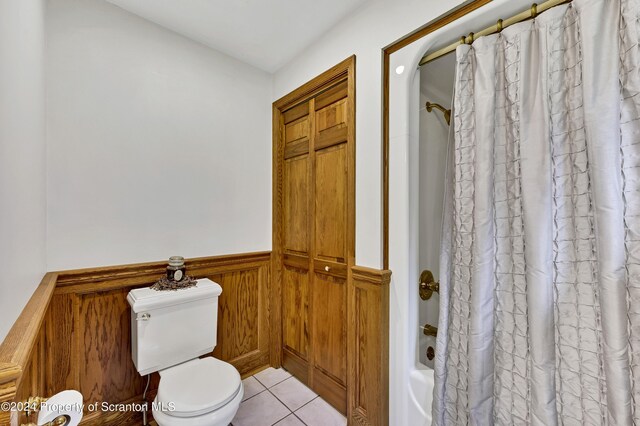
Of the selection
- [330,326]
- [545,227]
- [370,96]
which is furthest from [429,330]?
[370,96]

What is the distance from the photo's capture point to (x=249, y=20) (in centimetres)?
171

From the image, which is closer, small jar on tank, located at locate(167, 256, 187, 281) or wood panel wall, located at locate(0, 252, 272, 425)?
wood panel wall, located at locate(0, 252, 272, 425)

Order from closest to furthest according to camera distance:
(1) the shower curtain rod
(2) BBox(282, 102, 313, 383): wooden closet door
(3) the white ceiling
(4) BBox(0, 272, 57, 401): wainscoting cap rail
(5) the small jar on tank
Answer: (4) BBox(0, 272, 57, 401): wainscoting cap rail → (1) the shower curtain rod → (3) the white ceiling → (5) the small jar on tank → (2) BBox(282, 102, 313, 383): wooden closet door

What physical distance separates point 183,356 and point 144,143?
4.32 ft

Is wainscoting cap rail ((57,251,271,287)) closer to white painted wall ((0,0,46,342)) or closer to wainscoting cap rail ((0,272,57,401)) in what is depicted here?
white painted wall ((0,0,46,342))

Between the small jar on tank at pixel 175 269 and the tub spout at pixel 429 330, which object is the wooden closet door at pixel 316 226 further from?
the small jar on tank at pixel 175 269

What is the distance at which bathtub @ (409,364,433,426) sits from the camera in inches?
53.1

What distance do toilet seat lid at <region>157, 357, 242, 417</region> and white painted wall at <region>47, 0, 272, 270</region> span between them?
708 mm

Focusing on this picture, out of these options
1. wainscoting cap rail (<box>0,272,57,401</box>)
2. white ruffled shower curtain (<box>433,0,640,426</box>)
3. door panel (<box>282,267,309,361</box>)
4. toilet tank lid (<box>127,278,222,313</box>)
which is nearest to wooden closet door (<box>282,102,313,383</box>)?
door panel (<box>282,267,309,361</box>)

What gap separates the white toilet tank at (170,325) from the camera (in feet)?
4.88

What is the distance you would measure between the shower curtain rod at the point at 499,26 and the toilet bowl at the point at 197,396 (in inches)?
75.5

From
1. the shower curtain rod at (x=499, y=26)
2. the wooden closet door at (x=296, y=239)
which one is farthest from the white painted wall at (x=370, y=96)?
the wooden closet door at (x=296, y=239)

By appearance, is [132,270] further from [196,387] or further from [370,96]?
[370,96]

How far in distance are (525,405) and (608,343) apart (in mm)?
388
